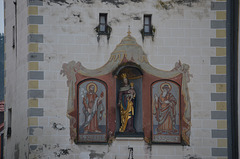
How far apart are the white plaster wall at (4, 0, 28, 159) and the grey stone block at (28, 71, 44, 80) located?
34 cm

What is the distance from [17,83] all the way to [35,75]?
1.50 meters

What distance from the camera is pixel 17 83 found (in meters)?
21.0

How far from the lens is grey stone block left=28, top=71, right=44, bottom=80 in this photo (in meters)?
19.7

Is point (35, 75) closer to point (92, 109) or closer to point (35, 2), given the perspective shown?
point (92, 109)

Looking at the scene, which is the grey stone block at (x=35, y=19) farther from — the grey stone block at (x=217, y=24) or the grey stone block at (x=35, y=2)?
the grey stone block at (x=217, y=24)

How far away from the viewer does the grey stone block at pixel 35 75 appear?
64.6 feet

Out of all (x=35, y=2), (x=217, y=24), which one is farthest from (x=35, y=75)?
(x=217, y=24)

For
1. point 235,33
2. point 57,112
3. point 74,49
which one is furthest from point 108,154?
point 235,33

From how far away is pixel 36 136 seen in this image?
64.1 feet

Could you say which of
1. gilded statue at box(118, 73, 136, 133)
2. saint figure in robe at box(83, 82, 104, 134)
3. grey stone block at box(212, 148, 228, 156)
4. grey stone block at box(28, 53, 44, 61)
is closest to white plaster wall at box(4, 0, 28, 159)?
grey stone block at box(28, 53, 44, 61)

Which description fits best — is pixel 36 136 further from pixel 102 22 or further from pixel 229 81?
pixel 229 81

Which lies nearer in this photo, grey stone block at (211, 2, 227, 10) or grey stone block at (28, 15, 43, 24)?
grey stone block at (28, 15, 43, 24)

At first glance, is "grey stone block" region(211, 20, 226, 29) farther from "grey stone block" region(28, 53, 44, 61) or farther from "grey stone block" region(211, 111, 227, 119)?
"grey stone block" region(28, 53, 44, 61)

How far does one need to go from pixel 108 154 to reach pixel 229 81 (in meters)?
3.82
